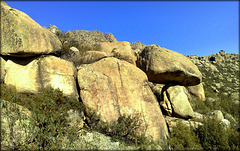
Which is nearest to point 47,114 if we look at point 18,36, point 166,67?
point 18,36

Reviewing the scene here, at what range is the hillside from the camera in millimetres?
6613

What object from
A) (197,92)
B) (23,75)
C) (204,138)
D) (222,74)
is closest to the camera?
(23,75)

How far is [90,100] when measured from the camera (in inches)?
337

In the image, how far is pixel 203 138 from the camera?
379 inches

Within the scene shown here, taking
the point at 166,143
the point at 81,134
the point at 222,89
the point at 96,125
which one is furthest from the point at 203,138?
the point at 222,89

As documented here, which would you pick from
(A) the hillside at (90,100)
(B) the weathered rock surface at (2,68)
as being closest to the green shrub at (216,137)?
(A) the hillside at (90,100)

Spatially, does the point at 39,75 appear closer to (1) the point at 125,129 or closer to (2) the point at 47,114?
(2) the point at 47,114

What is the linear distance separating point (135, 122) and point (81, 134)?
3088 millimetres

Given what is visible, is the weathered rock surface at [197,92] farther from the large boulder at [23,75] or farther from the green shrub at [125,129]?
the large boulder at [23,75]

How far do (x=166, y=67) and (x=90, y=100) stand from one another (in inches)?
235

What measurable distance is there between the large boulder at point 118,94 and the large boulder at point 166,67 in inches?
45.6

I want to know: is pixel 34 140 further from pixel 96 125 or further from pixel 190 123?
pixel 190 123

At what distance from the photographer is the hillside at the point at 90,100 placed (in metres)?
6.61

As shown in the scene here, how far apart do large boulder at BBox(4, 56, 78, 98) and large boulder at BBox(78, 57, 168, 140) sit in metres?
0.81
